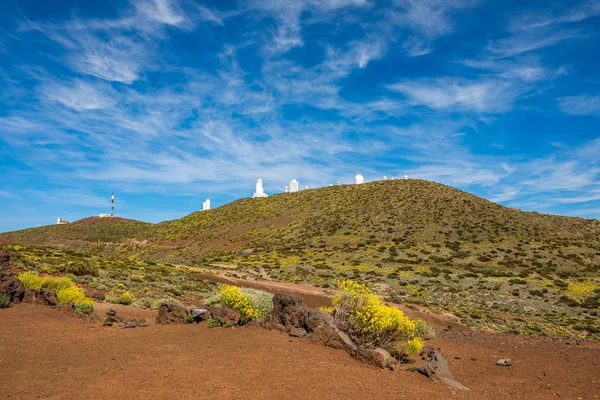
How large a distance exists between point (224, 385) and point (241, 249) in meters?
54.5

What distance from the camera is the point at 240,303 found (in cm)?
1122

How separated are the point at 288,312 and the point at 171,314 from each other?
143 inches

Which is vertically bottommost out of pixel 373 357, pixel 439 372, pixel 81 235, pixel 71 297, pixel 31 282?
pixel 439 372

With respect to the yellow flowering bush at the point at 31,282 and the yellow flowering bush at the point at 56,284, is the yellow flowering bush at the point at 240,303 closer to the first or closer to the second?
the yellow flowering bush at the point at 56,284

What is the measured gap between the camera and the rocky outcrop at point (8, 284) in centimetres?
1144

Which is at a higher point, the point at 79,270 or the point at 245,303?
the point at 79,270

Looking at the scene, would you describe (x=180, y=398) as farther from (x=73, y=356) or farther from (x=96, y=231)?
(x=96, y=231)

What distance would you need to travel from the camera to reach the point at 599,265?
43469mm

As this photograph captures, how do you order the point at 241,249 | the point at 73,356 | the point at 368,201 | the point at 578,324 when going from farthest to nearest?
the point at 368,201
the point at 241,249
the point at 578,324
the point at 73,356

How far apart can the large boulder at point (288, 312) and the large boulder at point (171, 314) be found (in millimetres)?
2682

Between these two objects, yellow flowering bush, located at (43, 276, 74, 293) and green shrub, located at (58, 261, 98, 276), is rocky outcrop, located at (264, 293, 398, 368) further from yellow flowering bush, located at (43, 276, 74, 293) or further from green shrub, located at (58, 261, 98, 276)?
green shrub, located at (58, 261, 98, 276)

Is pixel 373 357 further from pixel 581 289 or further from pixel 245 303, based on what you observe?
pixel 581 289

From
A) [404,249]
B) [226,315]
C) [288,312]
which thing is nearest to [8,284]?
[226,315]

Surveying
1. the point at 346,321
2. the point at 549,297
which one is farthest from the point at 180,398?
the point at 549,297
